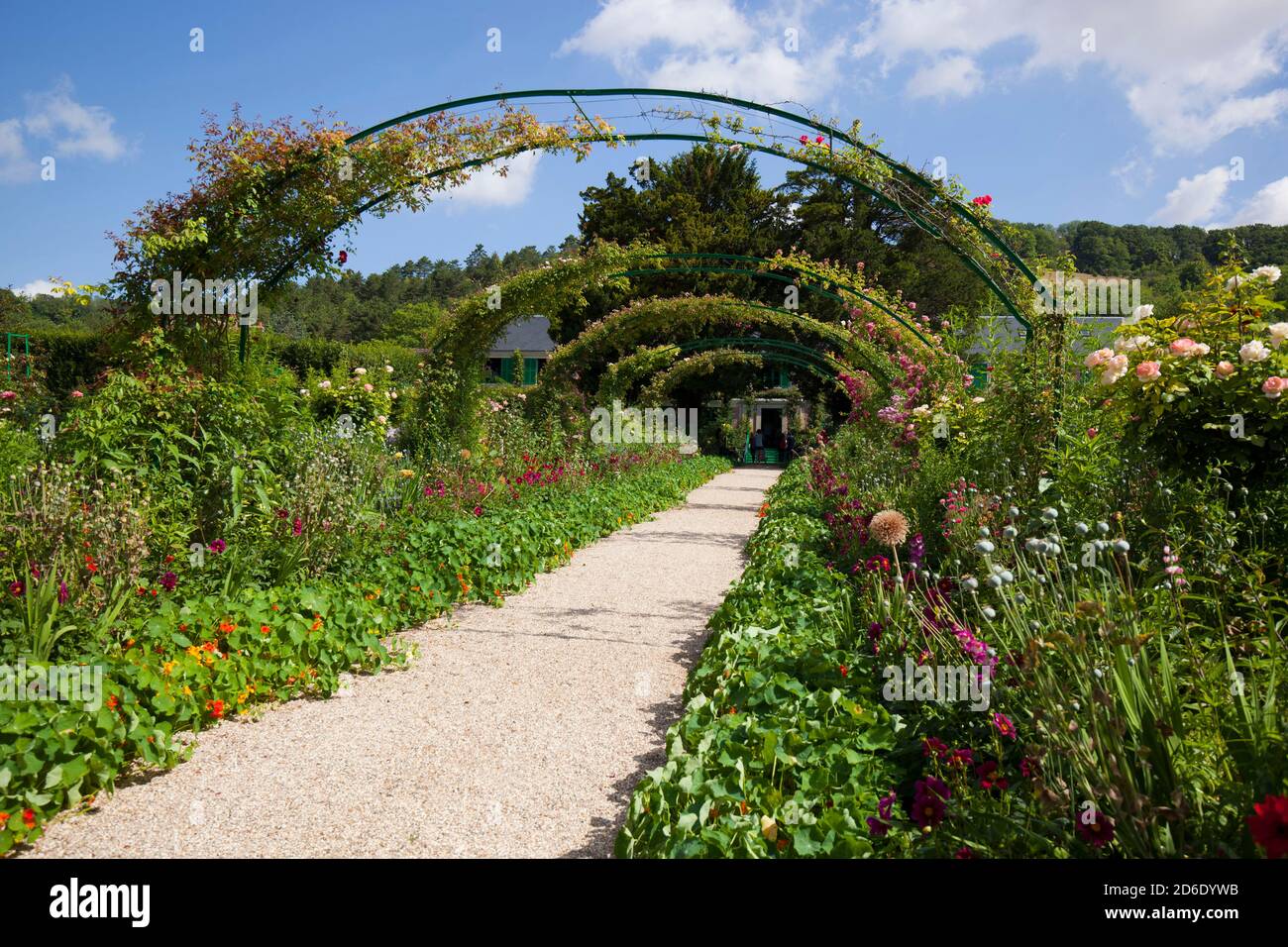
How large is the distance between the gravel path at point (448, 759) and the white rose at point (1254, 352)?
117 inches

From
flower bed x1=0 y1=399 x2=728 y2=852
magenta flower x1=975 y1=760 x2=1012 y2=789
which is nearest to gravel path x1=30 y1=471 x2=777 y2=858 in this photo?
flower bed x1=0 y1=399 x2=728 y2=852

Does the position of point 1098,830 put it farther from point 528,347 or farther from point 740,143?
point 528,347

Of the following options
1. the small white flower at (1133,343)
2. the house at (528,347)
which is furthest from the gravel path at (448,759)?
the house at (528,347)

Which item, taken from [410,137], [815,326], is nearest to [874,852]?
[410,137]

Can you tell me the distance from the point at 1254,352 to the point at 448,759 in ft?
12.4

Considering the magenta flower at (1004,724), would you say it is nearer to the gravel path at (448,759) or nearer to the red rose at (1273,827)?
the red rose at (1273,827)

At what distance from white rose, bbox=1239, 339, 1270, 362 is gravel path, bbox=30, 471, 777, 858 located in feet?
→ 9.76

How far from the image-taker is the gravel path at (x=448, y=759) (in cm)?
264

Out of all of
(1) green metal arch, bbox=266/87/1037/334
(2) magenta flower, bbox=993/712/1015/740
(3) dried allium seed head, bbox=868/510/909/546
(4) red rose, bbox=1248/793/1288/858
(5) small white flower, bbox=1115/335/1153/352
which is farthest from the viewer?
(1) green metal arch, bbox=266/87/1037/334

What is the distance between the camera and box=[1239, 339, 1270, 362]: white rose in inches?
132

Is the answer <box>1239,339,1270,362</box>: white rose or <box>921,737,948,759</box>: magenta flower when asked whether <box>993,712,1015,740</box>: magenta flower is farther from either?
<box>1239,339,1270,362</box>: white rose

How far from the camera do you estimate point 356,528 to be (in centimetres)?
539
